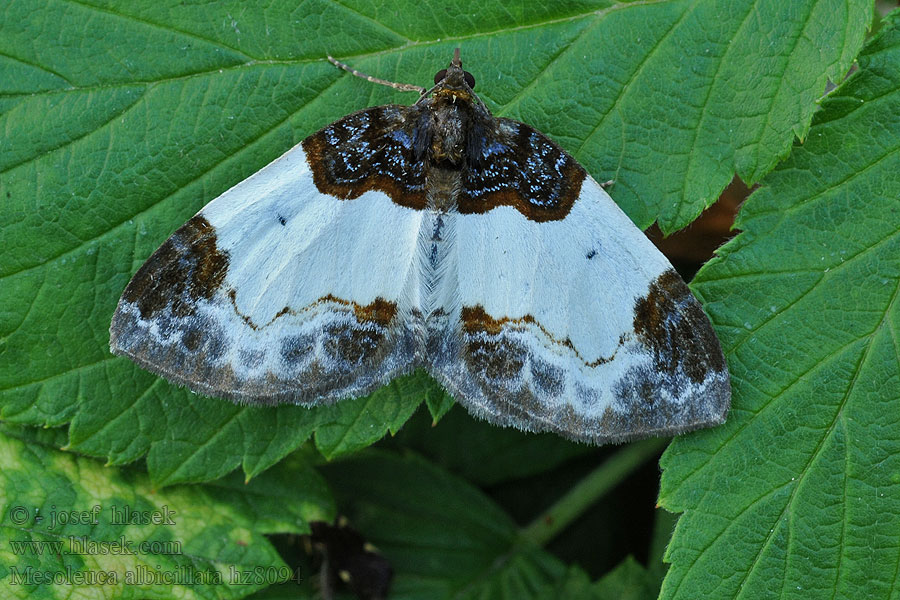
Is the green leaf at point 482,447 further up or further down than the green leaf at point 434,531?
further up

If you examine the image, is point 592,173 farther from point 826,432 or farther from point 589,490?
point 589,490

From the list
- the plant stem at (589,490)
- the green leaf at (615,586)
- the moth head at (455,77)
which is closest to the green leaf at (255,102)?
the moth head at (455,77)

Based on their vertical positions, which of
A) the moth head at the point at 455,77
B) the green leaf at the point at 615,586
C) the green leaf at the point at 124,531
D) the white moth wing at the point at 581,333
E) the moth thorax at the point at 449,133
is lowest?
the green leaf at the point at 615,586

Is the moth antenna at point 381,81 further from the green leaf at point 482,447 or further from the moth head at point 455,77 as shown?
the green leaf at point 482,447

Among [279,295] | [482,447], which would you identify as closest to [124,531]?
[279,295]

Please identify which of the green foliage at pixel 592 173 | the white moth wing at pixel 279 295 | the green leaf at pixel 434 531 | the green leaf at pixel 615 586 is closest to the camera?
the white moth wing at pixel 279 295

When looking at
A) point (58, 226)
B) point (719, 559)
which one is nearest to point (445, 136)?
point (58, 226)
